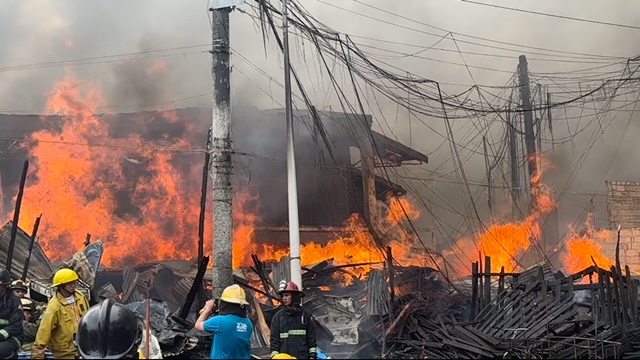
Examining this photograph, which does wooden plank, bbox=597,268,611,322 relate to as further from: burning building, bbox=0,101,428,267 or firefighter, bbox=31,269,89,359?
firefighter, bbox=31,269,89,359

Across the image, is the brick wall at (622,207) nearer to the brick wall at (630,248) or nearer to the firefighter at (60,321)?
the brick wall at (630,248)

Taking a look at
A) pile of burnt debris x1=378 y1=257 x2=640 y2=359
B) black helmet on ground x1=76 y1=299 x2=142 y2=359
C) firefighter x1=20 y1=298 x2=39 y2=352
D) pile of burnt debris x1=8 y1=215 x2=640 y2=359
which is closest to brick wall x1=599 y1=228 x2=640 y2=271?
pile of burnt debris x1=8 y1=215 x2=640 y2=359

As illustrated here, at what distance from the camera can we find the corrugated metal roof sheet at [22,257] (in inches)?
467

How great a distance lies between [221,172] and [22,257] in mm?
5009

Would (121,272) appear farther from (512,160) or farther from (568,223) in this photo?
(568,223)

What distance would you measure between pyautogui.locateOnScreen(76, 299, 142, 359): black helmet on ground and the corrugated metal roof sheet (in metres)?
8.57

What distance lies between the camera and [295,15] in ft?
39.5

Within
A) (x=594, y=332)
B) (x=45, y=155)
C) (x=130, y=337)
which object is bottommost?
(x=594, y=332)

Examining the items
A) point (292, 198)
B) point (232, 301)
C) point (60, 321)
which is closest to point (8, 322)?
point (60, 321)

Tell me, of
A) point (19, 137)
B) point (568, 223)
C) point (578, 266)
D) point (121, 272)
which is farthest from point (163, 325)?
point (568, 223)

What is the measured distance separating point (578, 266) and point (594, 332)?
13.2 m

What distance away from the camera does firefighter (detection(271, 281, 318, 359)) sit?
598 centimetres

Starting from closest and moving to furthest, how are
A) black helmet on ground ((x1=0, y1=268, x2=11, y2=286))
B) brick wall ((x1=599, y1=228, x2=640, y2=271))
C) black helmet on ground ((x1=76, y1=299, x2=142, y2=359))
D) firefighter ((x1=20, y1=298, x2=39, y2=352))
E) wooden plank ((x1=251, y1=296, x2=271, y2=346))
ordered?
black helmet on ground ((x1=76, y1=299, x2=142, y2=359)), black helmet on ground ((x1=0, y1=268, x2=11, y2=286)), firefighter ((x1=20, y1=298, x2=39, y2=352)), wooden plank ((x1=251, y1=296, x2=271, y2=346)), brick wall ((x1=599, y1=228, x2=640, y2=271))

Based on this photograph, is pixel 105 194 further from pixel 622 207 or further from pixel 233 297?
pixel 622 207
